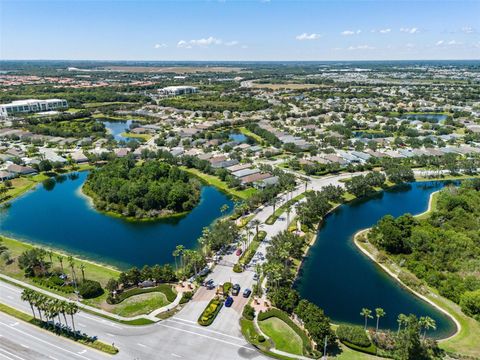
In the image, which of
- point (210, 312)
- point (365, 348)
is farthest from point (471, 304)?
point (210, 312)

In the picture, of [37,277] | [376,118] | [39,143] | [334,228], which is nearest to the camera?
[37,277]

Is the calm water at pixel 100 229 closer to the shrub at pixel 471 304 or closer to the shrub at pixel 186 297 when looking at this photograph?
the shrub at pixel 186 297

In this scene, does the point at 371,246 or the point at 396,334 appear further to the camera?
the point at 371,246

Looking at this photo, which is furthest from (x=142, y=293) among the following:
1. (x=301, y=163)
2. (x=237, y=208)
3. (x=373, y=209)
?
(x=301, y=163)

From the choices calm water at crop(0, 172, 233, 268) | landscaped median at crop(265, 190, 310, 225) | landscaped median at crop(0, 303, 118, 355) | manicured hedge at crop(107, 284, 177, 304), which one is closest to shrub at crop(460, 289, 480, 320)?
landscaped median at crop(265, 190, 310, 225)

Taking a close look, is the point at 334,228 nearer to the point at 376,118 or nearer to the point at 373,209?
the point at 373,209

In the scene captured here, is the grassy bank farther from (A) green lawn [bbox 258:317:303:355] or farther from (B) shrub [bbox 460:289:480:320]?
(A) green lawn [bbox 258:317:303:355]
